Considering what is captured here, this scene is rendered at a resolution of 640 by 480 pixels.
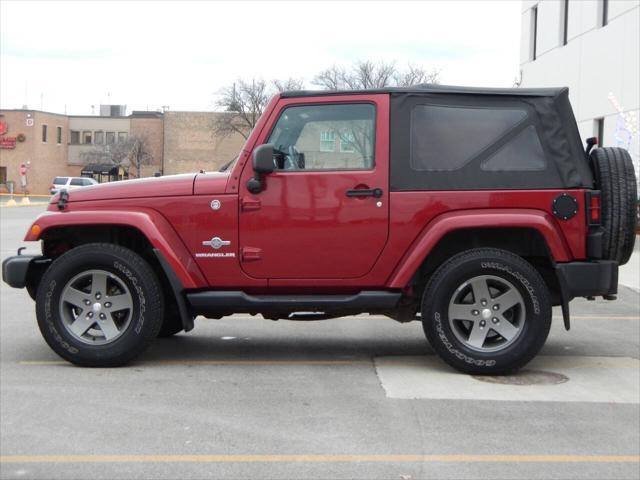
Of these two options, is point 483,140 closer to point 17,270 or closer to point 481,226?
point 481,226

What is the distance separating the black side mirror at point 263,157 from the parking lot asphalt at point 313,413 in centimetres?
161

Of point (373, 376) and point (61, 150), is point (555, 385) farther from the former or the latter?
point (61, 150)

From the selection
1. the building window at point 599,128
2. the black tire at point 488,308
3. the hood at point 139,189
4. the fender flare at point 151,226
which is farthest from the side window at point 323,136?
the building window at point 599,128

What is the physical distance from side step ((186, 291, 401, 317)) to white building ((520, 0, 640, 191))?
18.4 metres

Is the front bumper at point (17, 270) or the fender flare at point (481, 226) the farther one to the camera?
the front bumper at point (17, 270)

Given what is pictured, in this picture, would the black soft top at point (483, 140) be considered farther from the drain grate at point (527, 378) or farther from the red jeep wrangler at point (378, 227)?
the drain grate at point (527, 378)

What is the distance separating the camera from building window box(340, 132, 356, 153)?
22.3ft

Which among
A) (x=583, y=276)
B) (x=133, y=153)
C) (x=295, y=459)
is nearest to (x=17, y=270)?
(x=295, y=459)

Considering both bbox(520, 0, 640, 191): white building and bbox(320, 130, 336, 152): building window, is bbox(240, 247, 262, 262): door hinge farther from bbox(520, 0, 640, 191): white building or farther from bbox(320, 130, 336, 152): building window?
bbox(520, 0, 640, 191): white building

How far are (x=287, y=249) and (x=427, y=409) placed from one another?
69.6 inches

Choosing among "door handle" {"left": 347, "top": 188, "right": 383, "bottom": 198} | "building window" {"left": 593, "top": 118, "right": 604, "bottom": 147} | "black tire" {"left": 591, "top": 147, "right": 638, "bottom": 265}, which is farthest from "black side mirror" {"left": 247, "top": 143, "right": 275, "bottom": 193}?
"building window" {"left": 593, "top": 118, "right": 604, "bottom": 147}

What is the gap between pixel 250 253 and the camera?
676 centimetres

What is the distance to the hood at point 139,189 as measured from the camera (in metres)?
6.85

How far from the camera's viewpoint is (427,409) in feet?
18.7
